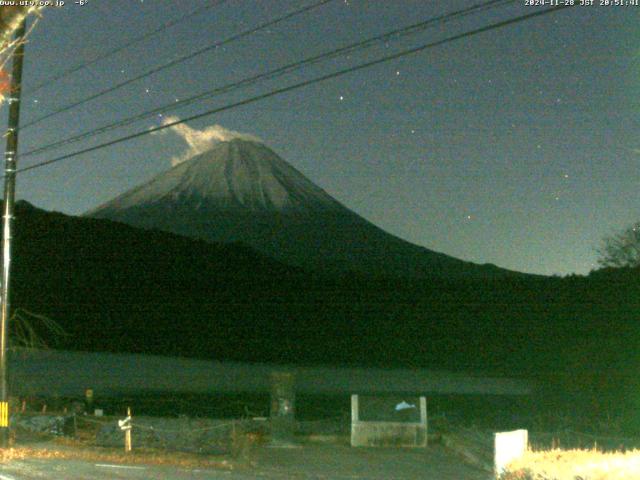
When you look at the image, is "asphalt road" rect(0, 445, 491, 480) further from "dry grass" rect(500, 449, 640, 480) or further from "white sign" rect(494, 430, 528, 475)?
"dry grass" rect(500, 449, 640, 480)

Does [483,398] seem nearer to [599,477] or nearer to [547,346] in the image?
[547,346]

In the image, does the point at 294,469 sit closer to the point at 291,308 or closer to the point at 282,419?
the point at 282,419

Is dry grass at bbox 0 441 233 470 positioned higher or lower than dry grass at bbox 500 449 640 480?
lower

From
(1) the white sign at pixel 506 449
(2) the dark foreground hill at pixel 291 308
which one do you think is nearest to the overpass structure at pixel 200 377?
(2) the dark foreground hill at pixel 291 308

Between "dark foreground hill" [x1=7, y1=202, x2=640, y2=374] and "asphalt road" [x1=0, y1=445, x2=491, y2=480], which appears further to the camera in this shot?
"dark foreground hill" [x1=7, y1=202, x2=640, y2=374]

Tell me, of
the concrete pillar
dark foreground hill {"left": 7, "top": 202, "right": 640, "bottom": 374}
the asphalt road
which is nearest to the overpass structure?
dark foreground hill {"left": 7, "top": 202, "right": 640, "bottom": 374}

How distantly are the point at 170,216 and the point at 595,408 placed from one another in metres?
138

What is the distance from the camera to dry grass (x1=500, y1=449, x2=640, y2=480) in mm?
10312

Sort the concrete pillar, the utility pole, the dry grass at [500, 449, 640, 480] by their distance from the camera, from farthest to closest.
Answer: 1. the concrete pillar
2. the utility pole
3. the dry grass at [500, 449, 640, 480]

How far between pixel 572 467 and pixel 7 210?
476 inches

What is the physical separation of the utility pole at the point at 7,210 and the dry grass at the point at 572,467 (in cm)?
1038

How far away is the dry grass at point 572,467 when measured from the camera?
33.8 feet

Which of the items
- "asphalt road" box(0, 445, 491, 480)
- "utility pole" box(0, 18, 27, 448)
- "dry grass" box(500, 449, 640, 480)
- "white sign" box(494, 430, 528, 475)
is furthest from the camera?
"utility pole" box(0, 18, 27, 448)

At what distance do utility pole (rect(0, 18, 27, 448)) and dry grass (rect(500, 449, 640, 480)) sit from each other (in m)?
10.4
